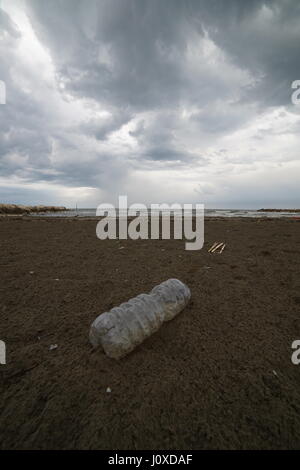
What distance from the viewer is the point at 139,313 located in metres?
2.40

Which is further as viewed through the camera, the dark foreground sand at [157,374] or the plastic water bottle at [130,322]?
the plastic water bottle at [130,322]

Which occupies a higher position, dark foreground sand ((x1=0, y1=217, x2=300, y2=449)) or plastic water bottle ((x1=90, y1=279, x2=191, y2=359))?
plastic water bottle ((x1=90, y1=279, x2=191, y2=359))

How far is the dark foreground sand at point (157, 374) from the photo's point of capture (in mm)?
1487

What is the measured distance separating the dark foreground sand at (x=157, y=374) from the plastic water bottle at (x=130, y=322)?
12cm

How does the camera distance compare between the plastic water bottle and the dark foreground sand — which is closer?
the dark foreground sand

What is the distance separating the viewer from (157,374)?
1947 millimetres

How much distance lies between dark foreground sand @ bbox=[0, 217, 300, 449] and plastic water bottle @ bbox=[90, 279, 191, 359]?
0.38 ft

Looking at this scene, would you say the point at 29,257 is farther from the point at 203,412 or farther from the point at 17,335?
the point at 203,412

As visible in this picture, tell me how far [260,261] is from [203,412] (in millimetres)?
4811

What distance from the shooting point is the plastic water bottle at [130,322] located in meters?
2.13

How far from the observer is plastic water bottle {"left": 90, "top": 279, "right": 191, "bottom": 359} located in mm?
2131

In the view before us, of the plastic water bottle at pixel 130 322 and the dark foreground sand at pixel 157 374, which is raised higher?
the plastic water bottle at pixel 130 322

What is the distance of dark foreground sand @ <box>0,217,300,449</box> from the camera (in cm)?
149
